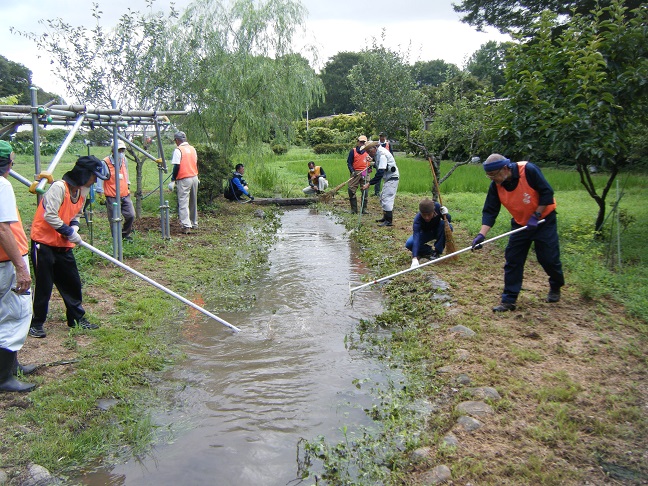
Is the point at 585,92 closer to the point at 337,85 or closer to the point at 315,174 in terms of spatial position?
the point at 315,174

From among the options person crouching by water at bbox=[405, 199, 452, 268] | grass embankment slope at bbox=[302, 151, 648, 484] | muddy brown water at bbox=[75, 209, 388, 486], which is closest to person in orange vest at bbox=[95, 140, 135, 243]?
muddy brown water at bbox=[75, 209, 388, 486]

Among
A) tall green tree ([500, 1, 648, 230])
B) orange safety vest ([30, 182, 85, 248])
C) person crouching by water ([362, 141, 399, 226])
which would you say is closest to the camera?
orange safety vest ([30, 182, 85, 248])

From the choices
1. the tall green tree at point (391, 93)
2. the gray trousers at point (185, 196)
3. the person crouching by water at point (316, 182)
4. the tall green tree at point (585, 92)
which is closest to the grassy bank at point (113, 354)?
the gray trousers at point (185, 196)

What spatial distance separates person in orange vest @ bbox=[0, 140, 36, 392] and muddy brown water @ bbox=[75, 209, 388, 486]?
122 centimetres

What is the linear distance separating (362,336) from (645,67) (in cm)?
551

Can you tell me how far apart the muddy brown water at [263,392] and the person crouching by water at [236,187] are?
7257 millimetres

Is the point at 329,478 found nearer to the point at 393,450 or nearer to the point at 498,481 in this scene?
the point at 393,450

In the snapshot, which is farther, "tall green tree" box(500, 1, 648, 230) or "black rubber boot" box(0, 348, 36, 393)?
"tall green tree" box(500, 1, 648, 230)

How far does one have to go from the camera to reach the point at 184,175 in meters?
10.5

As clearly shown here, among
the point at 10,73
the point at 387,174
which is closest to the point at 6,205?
the point at 387,174

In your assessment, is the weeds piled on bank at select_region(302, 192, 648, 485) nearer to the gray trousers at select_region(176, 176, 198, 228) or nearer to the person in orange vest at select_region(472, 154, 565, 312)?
the person in orange vest at select_region(472, 154, 565, 312)

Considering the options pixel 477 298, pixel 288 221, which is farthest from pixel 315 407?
pixel 288 221

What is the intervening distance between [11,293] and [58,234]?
1123 millimetres

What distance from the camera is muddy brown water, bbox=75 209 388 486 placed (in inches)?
137
